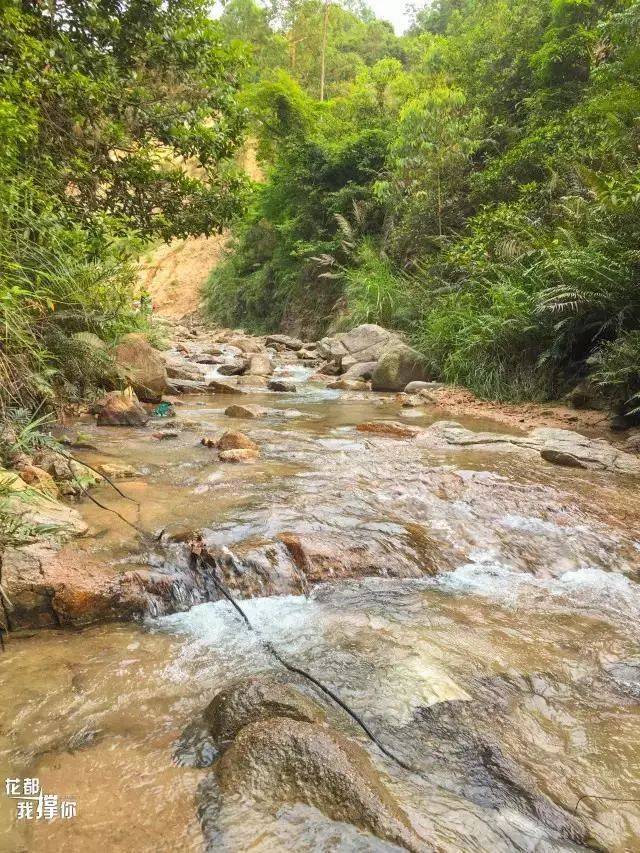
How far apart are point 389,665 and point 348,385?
7585mm

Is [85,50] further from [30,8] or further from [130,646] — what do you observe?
[130,646]


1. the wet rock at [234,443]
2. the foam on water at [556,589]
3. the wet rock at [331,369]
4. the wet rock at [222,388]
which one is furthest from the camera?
the wet rock at [331,369]

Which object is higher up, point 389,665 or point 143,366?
point 143,366

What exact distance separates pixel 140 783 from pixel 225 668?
1.84 ft

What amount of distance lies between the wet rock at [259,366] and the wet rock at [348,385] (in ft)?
5.16

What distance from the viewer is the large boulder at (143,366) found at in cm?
627

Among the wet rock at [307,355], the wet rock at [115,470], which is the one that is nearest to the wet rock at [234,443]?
the wet rock at [115,470]

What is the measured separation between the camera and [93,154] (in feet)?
16.1

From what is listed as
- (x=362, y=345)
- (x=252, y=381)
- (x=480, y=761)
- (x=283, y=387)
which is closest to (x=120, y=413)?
(x=283, y=387)

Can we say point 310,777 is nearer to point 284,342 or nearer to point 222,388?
point 222,388

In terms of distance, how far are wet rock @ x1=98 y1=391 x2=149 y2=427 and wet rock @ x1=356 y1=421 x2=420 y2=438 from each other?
2.30 metres

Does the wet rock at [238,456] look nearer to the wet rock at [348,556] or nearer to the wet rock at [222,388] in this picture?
the wet rock at [348,556]

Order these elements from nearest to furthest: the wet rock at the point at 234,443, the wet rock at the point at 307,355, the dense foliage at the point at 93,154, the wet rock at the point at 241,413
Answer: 1. the dense foliage at the point at 93,154
2. the wet rock at the point at 234,443
3. the wet rock at the point at 241,413
4. the wet rock at the point at 307,355

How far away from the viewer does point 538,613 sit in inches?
95.3
